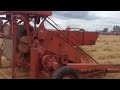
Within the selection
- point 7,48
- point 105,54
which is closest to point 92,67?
point 7,48

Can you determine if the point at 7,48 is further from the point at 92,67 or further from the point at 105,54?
the point at 105,54

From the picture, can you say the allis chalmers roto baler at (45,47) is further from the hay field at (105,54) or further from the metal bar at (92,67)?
the hay field at (105,54)

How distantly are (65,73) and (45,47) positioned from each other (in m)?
1.27

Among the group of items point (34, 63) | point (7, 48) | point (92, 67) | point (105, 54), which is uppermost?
point (7, 48)

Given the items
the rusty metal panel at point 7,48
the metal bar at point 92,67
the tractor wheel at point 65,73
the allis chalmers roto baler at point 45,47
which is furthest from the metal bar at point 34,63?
the rusty metal panel at point 7,48

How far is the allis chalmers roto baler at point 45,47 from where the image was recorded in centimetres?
767

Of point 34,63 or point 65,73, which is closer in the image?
point 65,73

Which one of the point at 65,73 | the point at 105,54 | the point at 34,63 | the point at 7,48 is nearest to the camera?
the point at 65,73

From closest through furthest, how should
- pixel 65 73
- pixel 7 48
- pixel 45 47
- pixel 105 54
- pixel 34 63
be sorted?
1. pixel 65 73
2. pixel 34 63
3. pixel 45 47
4. pixel 7 48
5. pixel 105 54

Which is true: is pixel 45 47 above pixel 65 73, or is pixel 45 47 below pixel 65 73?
above

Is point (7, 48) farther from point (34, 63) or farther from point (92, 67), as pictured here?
point (92, 67)

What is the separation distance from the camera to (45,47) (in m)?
8.10
